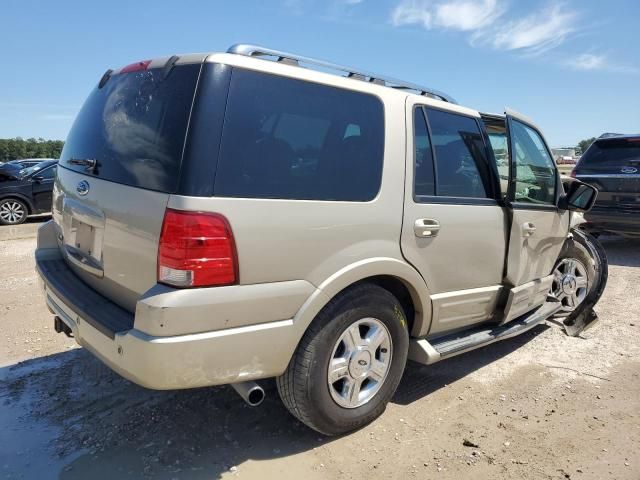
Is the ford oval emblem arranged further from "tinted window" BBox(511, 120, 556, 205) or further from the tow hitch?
"tinted window" BBox(511, 120, 556, 205)

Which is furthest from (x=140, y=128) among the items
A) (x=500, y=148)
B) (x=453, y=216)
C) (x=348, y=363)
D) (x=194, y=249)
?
(x=500, y=148)

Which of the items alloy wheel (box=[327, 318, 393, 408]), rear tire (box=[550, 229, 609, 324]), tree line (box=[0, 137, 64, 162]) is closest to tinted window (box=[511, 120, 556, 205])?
rear tire (box=[550, 229, 609, 324])

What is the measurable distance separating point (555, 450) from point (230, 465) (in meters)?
1.83

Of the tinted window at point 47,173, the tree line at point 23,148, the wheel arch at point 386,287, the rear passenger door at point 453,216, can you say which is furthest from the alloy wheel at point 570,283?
the tree line at point 23,148

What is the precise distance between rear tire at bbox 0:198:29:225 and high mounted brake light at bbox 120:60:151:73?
10426 millimetres

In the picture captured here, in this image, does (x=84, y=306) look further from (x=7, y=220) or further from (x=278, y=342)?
(x=7, y=220)

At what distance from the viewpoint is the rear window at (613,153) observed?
7.78m

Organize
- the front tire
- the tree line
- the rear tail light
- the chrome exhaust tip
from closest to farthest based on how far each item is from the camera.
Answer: the rear tail light
the chrome exhaust tip
the front tire
the tree line

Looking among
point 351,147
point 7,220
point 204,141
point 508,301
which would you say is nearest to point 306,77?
point 351,147

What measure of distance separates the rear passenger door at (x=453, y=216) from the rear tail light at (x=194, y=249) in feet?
3.82

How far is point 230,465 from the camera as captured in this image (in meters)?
2.67

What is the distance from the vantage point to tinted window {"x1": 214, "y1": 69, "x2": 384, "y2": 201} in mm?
2309

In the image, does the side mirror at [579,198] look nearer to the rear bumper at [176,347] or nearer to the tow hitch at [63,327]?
the rear bumper at [176,347]

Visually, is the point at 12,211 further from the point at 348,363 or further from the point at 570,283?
the point at 570,283
